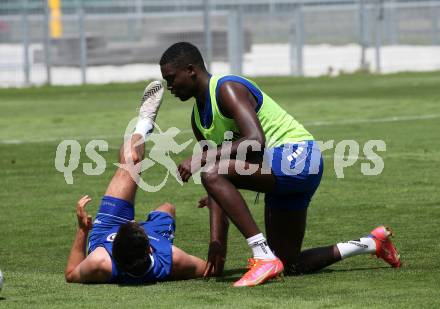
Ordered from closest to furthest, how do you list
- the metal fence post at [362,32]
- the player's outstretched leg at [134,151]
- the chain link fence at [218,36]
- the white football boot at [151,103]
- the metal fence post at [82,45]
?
the player's outstretched leg at [134,151], the white football boot at [151,103], the metal fence post at [82,45], the chain link fence at [218,36], the metal fence post at [362,32]

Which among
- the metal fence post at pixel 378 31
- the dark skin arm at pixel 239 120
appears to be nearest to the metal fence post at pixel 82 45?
the metal fence post at pixel 378 31

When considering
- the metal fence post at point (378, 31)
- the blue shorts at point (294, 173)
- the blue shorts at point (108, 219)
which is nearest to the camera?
the blue shorts at point (294, 173)

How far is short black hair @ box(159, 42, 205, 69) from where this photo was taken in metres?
9.06

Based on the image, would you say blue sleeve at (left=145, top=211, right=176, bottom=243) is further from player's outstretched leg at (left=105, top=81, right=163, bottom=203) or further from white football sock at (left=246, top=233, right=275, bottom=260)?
white football sock at (left=246, top=233, right=275, bottom=260)

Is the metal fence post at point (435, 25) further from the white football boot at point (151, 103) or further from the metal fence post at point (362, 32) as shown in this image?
the white football boot at point (151, 103)

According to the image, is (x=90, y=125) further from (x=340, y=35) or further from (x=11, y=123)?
(x=340, y=35)

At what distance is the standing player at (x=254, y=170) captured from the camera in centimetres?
877

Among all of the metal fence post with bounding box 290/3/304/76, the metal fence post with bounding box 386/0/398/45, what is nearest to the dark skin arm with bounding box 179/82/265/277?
the metal fence post with bounding box 290/3/304/76

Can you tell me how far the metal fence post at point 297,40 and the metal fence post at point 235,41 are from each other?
181 cm

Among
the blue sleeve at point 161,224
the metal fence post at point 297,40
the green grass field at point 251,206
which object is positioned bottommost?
the metal fence post at point 297,40

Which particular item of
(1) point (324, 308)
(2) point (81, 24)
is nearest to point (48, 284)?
(1) point (324, 308)

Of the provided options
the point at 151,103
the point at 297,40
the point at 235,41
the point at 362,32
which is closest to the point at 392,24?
the point at 362,32

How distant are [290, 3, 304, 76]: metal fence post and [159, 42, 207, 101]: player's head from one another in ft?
103

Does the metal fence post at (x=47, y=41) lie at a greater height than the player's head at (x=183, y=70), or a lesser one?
lesser
